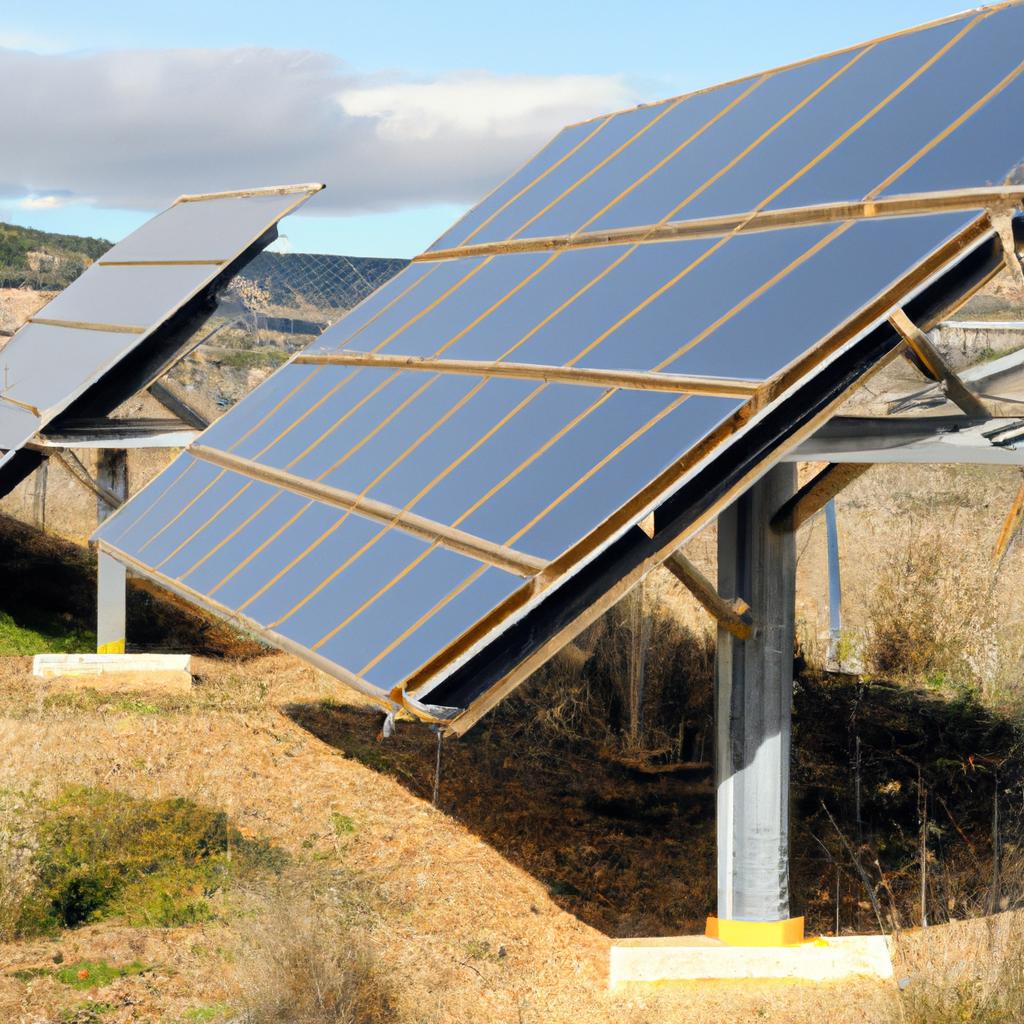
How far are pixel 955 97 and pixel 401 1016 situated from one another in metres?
6.82

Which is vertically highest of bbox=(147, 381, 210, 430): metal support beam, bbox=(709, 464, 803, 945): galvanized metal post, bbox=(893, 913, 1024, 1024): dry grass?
bbox=(147, 381, 210, 430): metal support beam

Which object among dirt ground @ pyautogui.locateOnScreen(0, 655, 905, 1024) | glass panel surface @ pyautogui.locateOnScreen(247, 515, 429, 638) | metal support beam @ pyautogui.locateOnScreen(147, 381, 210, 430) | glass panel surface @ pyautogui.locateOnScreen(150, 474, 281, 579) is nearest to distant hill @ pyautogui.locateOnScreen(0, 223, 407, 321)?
metal support beam @ pyautogui.locateOnScreen(147, 381, 210, 430)

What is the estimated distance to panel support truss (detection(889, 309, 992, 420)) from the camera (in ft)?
24.5

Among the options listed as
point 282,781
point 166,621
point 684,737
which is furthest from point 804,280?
point 166,621

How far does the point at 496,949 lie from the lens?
10.1 m

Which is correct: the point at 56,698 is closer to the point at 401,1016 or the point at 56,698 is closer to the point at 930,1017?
the point at 401,1016

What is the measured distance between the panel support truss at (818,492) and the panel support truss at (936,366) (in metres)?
0.81

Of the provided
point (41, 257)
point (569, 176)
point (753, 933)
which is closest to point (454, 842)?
point (753, 933)

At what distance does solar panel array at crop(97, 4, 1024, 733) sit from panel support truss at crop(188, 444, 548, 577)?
0.07ft

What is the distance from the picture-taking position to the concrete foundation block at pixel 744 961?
9.34 metres

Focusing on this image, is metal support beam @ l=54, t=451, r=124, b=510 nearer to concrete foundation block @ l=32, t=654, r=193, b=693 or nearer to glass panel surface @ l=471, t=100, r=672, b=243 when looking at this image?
concrete foundation block @ l=32, t=654, r=193, b=693

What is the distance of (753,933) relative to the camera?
377 inches

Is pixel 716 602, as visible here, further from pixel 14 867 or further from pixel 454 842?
pixel 14 867

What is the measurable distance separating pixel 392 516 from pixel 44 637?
11.2 meters
